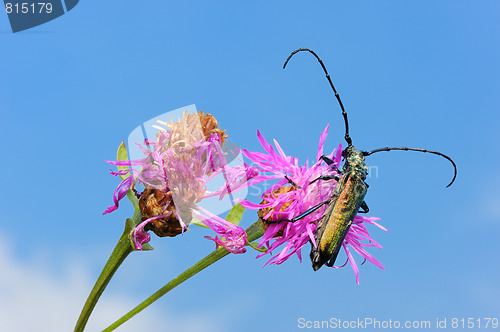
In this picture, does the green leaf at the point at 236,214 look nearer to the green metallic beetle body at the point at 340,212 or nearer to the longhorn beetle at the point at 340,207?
the longhorn beetle at the point at 340,207

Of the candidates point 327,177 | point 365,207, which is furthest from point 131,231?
point 365,207

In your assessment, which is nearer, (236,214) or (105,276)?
(236,214)

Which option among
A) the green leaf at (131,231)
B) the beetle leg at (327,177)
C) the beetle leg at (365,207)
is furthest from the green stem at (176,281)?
the beetle leg at (365,207)

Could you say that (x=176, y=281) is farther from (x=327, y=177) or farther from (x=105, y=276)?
(x=327, y=177)

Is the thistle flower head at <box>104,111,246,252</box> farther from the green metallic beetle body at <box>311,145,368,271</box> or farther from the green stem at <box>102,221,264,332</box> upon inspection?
the green metallic beetle body at <box>311,145,368,271</box>

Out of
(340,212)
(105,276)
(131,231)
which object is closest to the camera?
(131,231)

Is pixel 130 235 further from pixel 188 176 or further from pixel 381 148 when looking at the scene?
pixel 381 148

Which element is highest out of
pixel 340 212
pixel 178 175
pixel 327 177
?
pixel 178 175
